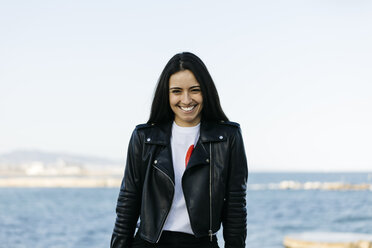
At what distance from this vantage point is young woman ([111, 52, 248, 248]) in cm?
247

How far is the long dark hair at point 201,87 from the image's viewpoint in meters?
2.57

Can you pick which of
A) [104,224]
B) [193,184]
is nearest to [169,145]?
[193,184]

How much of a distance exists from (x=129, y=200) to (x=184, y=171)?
35 cm

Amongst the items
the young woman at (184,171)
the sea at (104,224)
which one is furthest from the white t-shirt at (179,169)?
the sea at (104,224)

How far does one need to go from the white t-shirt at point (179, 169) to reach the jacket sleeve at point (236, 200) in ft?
0.67

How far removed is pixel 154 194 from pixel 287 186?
86.4 m

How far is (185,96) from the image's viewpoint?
2.56 meters

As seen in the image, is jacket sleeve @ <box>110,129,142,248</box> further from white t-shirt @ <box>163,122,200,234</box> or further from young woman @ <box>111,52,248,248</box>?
white t-shirt @ <box>163,122,200,234</box>

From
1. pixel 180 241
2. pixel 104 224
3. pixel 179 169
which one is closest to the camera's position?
pixel 180 241

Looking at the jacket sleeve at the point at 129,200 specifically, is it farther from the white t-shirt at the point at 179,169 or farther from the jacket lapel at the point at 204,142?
the jacket lapel at the point at 204,142

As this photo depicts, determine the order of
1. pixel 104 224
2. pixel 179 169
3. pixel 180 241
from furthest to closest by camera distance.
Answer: pixel 104 224 → pixel 179 169 → pixel 180 241

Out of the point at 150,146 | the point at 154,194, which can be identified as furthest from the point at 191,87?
the point at 154,194

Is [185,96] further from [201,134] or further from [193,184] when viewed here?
[193,184]

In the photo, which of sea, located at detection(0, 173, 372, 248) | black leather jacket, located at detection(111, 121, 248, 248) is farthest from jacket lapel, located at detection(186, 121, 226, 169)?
sea, located at detection(0, 173, 372, 248)
